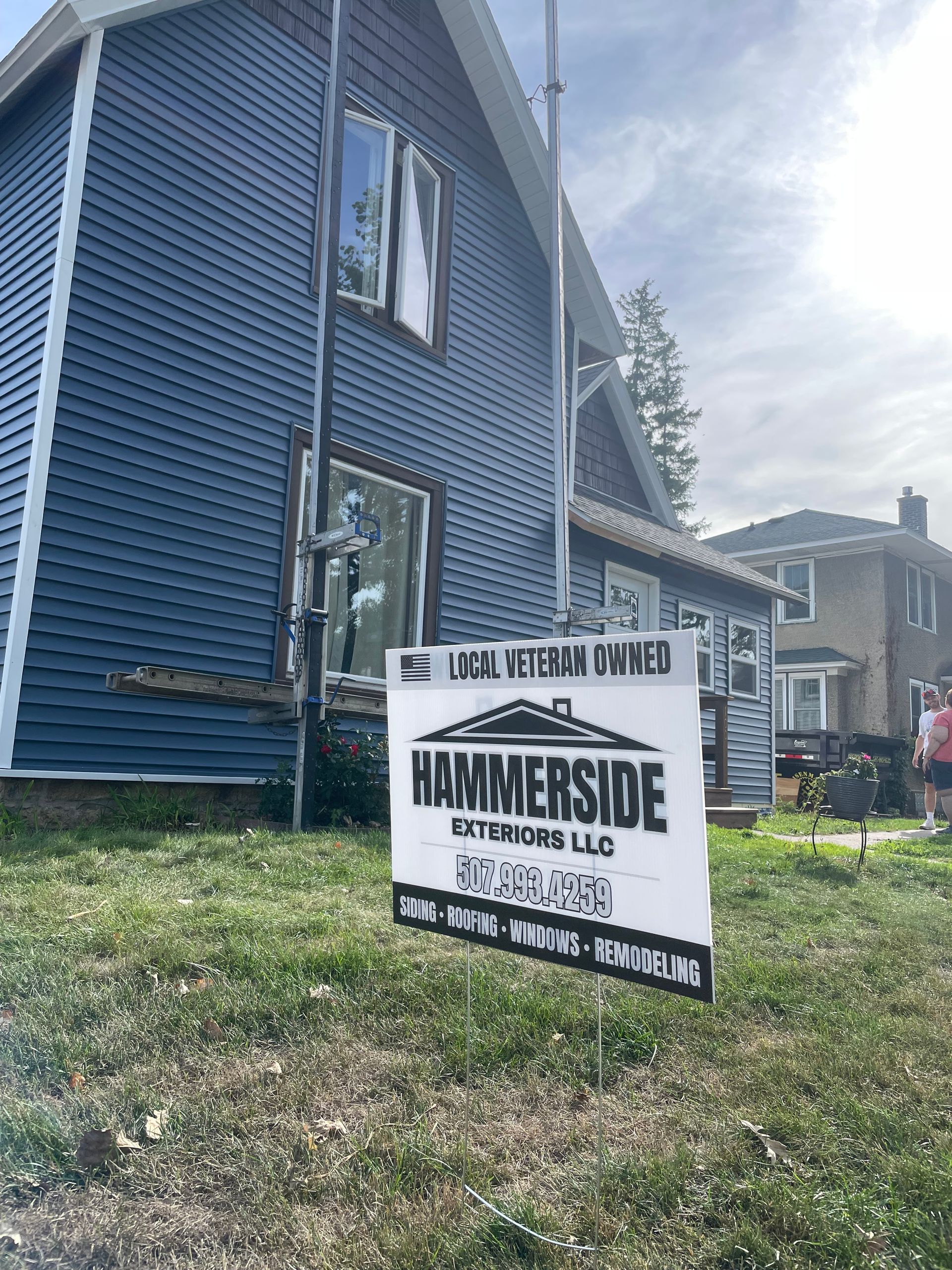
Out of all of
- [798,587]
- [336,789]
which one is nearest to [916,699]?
[798,587]

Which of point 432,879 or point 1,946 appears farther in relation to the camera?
point 1,946

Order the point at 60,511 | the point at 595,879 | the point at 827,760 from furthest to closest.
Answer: the point at 827,760 → the point at 60,511 → the point at 595,879

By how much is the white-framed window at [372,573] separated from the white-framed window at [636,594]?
4140mm

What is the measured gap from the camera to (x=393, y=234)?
9273 millimetres

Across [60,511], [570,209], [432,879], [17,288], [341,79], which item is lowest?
[432,879]

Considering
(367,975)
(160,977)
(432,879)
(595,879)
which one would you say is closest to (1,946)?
(160,977)

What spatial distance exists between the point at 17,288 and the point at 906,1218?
25.9ft

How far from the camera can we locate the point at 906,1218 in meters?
1.92

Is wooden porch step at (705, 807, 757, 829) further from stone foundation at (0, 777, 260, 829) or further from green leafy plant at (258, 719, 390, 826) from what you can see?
stone foundation at (0, 777, 260, 829)

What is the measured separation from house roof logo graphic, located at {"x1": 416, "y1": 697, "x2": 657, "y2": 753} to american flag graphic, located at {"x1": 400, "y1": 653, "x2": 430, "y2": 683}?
0.58ft

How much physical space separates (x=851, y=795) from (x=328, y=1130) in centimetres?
589

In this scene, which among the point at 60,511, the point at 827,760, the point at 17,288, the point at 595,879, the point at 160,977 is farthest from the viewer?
the point at 827,760

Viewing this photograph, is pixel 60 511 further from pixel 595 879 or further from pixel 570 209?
pixel 570 209

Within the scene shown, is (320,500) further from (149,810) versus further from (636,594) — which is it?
(636,594)
